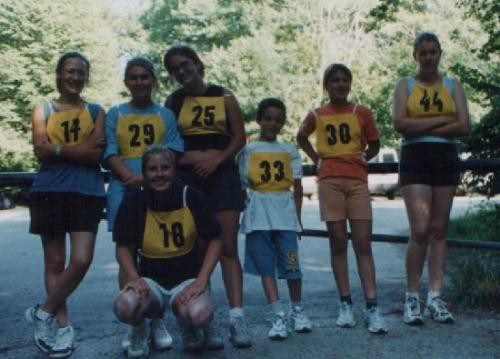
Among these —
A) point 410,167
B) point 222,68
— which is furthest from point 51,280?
point 222,68

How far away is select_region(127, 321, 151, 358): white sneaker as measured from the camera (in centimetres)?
366

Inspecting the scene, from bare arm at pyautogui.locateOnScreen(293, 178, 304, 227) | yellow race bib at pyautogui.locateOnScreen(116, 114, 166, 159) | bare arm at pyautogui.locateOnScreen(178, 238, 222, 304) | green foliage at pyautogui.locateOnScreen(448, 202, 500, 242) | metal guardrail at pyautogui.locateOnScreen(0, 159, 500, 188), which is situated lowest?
green foliage at pyautogui.locateOnScreen(448, 202, 500, 242)

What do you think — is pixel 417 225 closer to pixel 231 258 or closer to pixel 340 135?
pixel 340 135

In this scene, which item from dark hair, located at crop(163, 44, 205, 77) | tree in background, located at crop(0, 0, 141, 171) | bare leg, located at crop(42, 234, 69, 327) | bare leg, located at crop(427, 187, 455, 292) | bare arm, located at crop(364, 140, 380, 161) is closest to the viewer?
bare leg, located at crop(42, 234, 69, 327)

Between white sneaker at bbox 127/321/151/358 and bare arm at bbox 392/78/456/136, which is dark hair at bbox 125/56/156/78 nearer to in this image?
white sneaker at bbox 127/321/151/358

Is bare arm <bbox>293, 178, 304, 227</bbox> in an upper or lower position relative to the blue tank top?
lower

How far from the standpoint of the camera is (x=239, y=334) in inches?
151

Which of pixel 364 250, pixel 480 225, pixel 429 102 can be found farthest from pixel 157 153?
pixel 480 225

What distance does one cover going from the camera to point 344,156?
4.28 meters

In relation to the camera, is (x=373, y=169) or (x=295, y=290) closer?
(x=295, y=290)

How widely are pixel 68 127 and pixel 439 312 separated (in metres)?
2.76

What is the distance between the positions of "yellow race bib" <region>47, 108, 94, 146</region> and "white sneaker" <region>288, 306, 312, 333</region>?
1.80 metres

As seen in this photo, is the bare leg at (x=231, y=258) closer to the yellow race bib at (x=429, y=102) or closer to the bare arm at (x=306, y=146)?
the bare arm at (x=306, y=146)

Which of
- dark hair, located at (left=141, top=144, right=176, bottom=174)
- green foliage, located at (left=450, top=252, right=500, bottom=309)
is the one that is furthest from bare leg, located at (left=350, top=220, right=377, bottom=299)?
dark hair, located at (left=141, top=144, right=176, bottom=174)
